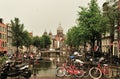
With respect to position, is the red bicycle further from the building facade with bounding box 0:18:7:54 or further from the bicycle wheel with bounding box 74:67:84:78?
the building facade with bounding box 0:18:7:54

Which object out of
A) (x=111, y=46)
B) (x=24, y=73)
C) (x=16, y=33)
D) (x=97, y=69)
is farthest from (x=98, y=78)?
(x=16, y=33)

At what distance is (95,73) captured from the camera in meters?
22.5

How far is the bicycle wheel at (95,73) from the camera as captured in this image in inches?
877

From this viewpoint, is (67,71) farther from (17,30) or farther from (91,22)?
(17,30)

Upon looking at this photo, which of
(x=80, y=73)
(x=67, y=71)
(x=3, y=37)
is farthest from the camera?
(x=3, y=37)

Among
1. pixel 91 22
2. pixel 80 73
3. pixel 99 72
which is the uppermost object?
pixel 91 22

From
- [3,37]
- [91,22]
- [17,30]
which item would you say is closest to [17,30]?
[17,30]

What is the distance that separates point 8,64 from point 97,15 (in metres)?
34.9


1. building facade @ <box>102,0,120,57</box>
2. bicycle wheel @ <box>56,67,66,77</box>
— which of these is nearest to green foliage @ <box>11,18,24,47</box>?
building facade @ <box>102,0,120,57</box>

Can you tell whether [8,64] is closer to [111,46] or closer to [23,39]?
[111,46]

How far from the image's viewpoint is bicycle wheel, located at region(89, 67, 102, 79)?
2227 centimetres

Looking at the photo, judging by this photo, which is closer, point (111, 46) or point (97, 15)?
point (97, 15)

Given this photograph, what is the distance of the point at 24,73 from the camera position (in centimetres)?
2253

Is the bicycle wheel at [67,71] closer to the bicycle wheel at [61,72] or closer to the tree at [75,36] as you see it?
the bicycle wheel at [61,72]
